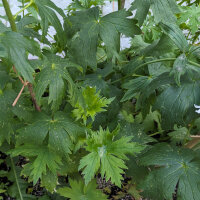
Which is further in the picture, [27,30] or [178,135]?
[178,135]

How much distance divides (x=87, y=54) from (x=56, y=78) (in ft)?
0.58

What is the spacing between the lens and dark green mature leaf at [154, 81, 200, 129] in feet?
2.50

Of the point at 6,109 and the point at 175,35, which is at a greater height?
the point at 175,35

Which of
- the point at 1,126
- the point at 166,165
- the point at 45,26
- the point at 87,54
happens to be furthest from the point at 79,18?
the point at 166,165

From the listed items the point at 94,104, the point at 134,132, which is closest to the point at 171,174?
the point at 134,132

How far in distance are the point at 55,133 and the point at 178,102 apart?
1.15 ft

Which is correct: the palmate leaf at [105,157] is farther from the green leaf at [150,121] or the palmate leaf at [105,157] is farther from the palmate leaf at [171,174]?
the green leaf at [150,121]

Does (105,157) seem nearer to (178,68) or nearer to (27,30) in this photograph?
(178,68)

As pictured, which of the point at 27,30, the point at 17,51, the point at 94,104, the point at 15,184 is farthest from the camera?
the point at 15,184

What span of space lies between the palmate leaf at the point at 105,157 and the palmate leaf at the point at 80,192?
8.9 inches

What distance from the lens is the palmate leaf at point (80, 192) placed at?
960 mm

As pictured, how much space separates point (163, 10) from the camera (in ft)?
2.49

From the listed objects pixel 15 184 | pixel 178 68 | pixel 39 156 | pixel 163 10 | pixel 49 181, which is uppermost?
pixel 163 10

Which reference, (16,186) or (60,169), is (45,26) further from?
(16,186)
